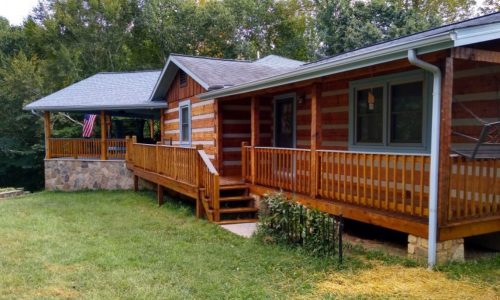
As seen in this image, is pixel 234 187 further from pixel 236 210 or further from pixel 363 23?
pixel 363 23

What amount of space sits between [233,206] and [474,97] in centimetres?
503

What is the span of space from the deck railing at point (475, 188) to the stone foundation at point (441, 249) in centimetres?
31

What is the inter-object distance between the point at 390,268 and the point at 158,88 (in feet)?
36.7

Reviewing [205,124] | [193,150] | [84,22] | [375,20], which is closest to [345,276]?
[193,150]

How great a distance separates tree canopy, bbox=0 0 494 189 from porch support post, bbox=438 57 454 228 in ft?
64.4

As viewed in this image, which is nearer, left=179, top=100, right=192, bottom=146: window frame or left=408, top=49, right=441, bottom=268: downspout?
left=408, top=49, right=441, bottom=268: downspout

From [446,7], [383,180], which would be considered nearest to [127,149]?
[383,180]

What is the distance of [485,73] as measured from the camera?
5.82 meters

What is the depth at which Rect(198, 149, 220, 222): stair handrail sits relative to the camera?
311 inches

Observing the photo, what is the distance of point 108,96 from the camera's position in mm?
15953

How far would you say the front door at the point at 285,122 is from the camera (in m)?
9.89

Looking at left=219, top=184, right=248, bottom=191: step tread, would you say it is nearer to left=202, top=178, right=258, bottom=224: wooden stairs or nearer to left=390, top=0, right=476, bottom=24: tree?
left=202, top=178, right=258, bottom=224: wooden stairs

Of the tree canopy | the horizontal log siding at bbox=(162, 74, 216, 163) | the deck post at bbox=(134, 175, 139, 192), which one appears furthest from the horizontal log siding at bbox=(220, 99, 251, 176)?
the tree canopy

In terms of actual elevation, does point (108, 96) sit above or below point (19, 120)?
above
